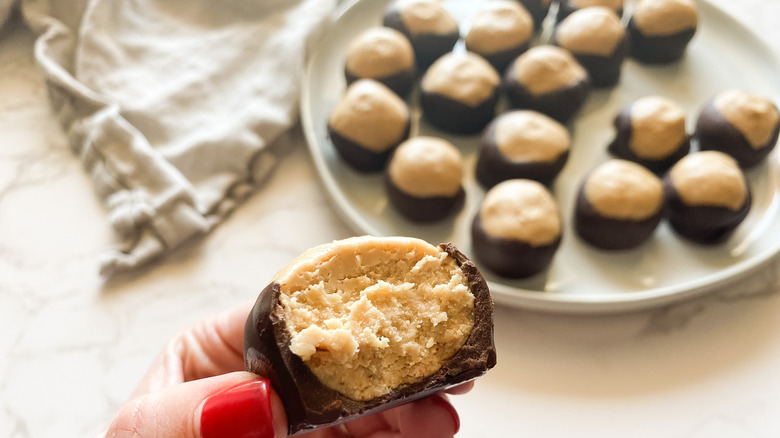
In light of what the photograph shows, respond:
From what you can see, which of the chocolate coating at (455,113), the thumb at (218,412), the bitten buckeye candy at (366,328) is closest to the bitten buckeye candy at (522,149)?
the chocolate coating at (455,113)

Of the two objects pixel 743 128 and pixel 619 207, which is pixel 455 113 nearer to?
pixel 619 207

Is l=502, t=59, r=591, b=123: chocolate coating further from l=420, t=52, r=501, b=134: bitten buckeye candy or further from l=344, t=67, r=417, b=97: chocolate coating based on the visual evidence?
l=344, t=67, r=417, b=97: chocolate coating

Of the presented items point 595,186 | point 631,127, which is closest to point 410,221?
point 595,186

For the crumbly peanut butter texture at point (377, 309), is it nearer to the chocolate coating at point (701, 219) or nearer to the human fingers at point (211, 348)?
the human fingers at point (211, 348)

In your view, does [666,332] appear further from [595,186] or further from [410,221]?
[410,221]

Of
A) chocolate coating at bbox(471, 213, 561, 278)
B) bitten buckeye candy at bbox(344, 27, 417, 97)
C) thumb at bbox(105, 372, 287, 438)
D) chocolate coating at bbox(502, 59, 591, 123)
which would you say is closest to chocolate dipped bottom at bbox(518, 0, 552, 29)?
chocolate coating at bbox(502, 59, 591, 123)

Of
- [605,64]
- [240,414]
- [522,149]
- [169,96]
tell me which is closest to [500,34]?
[605,64]
